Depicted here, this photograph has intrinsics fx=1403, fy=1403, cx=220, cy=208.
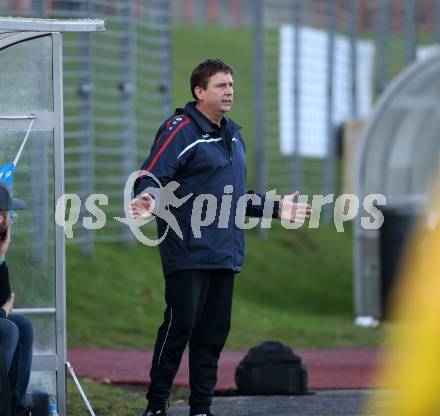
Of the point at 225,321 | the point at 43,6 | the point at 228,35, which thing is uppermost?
the point at 228,35

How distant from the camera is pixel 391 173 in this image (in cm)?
1903

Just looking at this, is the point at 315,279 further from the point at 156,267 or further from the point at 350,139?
the point at 350,139

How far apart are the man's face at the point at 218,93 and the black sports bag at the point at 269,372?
252 cm

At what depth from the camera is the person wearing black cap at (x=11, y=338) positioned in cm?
764

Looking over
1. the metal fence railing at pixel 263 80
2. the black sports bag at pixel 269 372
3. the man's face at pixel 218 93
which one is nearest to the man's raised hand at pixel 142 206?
the man's face at pixel 218 93

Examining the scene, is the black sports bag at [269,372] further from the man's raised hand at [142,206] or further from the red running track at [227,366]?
the man's raised hand at [142,206]

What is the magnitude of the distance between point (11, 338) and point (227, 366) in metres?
5.44

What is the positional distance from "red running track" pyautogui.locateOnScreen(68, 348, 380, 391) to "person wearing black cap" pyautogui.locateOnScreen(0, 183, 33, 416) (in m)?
3.23

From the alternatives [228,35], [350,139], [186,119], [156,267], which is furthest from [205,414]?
[228,35]

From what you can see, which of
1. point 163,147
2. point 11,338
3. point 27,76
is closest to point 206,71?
point 163,147

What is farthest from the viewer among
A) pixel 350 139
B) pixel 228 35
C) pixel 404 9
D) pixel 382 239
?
pixel 228 35

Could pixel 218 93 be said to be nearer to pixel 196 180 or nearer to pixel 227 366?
pixel 196 180

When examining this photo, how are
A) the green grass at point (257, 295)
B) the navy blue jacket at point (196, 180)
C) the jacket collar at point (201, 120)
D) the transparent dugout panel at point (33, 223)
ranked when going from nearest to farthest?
1. the navy blue jacket at point (196, 180)
2. the jacket collar at point (201, 120)
3. the transparent dugout panel at point (33, 223)
4. the green grass at point (257, 295)

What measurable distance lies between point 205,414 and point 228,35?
3001 centimetres
